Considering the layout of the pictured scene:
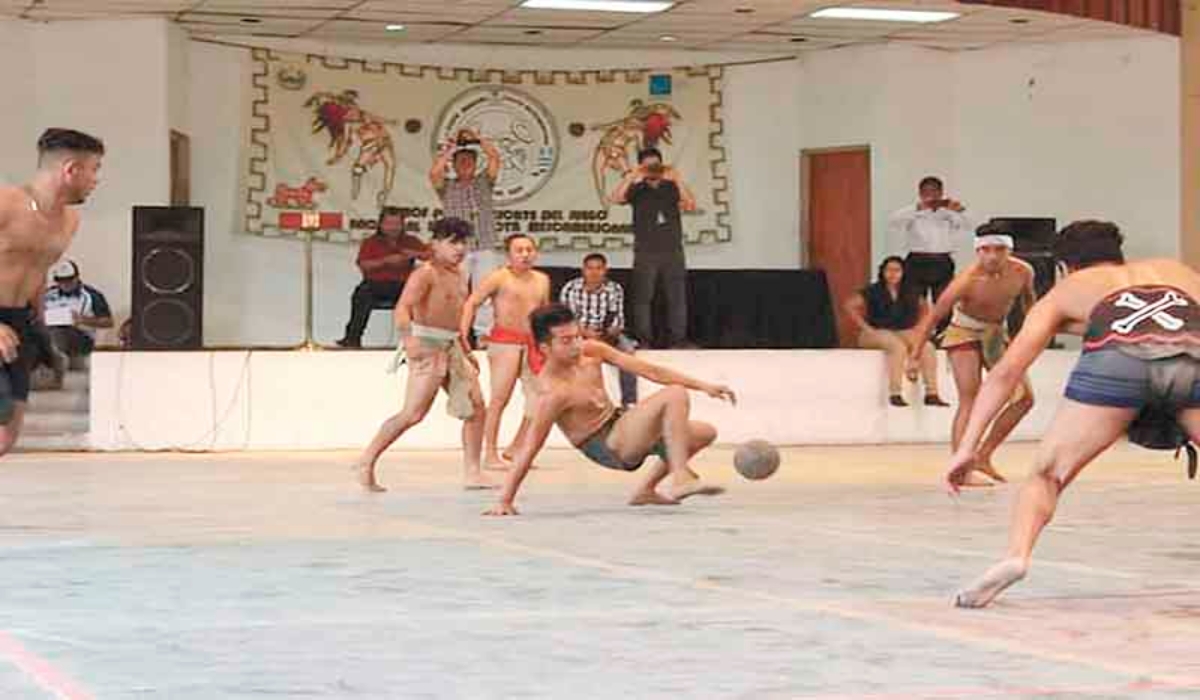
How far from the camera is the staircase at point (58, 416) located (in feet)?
50.9

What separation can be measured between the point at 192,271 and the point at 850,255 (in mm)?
7015

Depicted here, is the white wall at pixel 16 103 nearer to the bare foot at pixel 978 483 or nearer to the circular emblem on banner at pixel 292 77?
the circular emblem on banner at pixel 292 77

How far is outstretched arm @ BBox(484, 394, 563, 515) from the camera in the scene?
356 inches

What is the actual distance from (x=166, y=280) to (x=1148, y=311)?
444 inches

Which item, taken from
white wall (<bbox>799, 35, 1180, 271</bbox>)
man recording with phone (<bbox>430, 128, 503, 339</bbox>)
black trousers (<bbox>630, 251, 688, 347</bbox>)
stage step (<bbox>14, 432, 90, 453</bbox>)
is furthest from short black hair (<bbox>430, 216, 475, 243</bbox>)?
white wall (<bbox>799, 35, 1180, 271</bbox>)

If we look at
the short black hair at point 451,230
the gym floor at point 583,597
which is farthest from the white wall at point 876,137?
the gym floor at point 583,597

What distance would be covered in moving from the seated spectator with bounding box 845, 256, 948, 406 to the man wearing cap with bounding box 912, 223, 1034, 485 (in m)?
5.05

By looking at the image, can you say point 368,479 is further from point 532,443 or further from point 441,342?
point 532,443

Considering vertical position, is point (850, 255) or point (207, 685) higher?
point (850, 255)

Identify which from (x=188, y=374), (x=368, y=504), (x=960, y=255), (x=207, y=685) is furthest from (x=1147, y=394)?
(x=960, y=255)

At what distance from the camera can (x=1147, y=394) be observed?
18.5 ft

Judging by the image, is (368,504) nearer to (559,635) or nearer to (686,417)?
(686,417)

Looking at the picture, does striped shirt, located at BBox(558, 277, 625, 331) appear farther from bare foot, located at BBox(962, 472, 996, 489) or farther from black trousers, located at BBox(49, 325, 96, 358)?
bare foot, located at BBox(962, 472, 996, 489)

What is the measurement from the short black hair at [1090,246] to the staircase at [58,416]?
10850 mm
